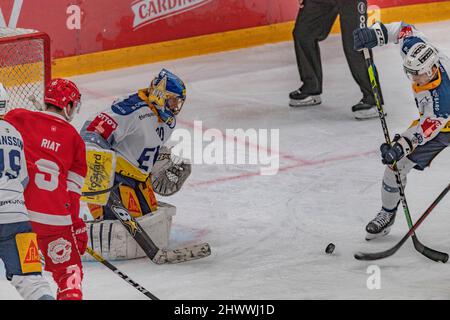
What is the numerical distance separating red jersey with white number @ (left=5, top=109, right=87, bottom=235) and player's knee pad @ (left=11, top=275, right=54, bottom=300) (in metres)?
0.39

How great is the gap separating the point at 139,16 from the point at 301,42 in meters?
1.57

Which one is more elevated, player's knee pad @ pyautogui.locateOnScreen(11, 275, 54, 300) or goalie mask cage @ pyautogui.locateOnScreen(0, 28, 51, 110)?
goalie mask cage @ pyautogui.locateOnScreen(0, 28, 51, 110)

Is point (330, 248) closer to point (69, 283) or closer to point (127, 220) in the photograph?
point (127, 220)

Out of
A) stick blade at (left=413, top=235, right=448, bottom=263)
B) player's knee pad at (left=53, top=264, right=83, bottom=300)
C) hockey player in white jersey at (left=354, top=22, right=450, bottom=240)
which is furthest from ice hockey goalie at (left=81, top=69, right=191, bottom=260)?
stick blade at (left=413, top=235, right=448, bottom=263)

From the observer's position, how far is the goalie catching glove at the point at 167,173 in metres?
5.86

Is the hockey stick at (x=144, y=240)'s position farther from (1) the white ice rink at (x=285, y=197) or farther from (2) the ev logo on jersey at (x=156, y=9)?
(2) the ev logo on jersey at (x=156, y=9)

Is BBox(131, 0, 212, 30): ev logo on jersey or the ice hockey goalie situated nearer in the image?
the ice hockey goalie

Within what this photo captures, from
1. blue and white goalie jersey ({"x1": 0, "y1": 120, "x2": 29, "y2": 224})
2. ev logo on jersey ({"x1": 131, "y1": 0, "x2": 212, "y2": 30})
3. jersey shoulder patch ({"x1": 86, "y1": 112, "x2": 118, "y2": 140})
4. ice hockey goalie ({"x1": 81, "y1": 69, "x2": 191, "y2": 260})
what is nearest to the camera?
blue and white goalie jersey ({"x1": 0, "y1": 120, "x2": 29, "y2": 224})

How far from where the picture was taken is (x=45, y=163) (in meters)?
4.66

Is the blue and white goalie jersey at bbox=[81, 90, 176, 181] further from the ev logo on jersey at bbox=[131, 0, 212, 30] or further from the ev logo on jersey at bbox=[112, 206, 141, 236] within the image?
the ev logo on jersey at bbox=[131, 0, 212, 30]

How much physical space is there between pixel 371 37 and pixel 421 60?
1.33 ft

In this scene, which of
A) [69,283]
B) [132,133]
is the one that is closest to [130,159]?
[132,133]

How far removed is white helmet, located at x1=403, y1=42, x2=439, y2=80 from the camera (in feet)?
17.6

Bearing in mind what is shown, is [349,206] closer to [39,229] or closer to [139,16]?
[39,229]
